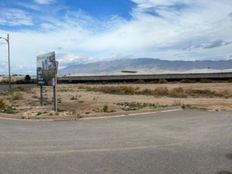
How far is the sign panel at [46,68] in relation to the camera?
22.8 m

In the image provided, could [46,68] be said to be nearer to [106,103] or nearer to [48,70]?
[48,70]

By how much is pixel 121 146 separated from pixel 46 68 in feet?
47.0

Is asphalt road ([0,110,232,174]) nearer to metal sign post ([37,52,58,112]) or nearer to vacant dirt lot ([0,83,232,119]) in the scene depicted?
vacant dirt lot ([0,83,232,119])

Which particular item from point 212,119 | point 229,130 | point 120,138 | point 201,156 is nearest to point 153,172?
point 201,156

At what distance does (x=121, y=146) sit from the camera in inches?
419

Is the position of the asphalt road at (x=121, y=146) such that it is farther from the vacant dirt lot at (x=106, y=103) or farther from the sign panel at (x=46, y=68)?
the sign panel at (x=46, y=68)

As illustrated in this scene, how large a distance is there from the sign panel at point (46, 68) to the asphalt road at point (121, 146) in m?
6.96

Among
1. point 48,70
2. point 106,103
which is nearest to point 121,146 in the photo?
point 48,70

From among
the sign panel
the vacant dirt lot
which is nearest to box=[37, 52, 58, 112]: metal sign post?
the sign panel

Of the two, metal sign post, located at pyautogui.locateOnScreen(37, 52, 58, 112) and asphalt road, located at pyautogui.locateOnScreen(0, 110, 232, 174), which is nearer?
asphalt road, located at pyautogui.locateOnScreen(0, 110, 232, 174)

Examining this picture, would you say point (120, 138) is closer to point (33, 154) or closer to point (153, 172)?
point (33, 154)

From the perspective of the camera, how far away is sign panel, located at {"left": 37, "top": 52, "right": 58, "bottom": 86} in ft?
74.8

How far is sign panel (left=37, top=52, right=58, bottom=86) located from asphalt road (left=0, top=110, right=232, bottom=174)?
22.8 ft

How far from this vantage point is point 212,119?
50.7ft
